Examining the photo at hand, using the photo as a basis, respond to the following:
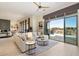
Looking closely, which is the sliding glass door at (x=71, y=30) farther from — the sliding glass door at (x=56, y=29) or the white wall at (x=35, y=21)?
the white wall at (x=35, y=21)

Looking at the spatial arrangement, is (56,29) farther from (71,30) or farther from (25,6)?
(25,6)

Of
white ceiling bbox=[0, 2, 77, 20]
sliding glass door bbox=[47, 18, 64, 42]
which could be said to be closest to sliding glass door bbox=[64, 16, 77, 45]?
sliding glass door bbox=[47, 18, 64, 42]

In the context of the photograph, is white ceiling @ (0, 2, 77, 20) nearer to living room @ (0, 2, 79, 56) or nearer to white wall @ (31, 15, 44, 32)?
living room @ (0, 2, 79, 56)

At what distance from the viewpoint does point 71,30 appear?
7.19 m

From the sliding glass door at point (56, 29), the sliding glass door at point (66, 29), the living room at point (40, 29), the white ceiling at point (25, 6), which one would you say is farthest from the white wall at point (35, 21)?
the white ceiling at point (25, 6)

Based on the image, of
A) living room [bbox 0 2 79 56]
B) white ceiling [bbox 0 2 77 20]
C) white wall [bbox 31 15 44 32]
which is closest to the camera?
living room [bbox 0 2 79 56]

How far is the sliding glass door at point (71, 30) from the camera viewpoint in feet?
22.4

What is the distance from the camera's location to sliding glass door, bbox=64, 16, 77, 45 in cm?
682

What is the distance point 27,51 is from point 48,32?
17.9 feet

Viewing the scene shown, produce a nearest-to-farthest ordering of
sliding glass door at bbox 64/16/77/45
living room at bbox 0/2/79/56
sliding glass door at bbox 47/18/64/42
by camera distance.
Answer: living room at bbox 0/2/79/56, sliding glass door at bbox 64/16/77/45, sliding glass door at bbox 47/18/64/42

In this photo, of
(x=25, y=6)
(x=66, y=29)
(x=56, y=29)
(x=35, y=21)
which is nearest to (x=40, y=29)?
(x=35, y=21)

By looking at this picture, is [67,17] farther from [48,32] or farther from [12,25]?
[12,25]

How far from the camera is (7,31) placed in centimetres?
1338

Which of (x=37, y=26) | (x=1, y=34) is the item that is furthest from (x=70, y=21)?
(x=1, y=34)
